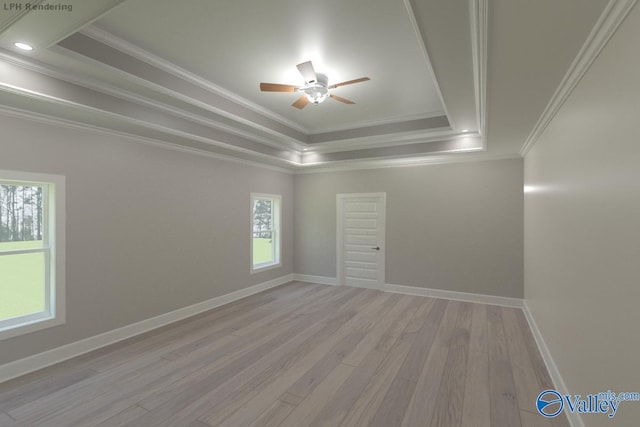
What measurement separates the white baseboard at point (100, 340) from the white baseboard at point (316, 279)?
1726mm

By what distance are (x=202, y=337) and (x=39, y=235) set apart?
2.04 meters

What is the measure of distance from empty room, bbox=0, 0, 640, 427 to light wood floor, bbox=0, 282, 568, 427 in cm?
2

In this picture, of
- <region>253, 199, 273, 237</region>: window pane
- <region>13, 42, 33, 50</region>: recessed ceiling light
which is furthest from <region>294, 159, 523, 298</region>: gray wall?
<region>13, 42, 33, 50</region>: recessed ceiling light

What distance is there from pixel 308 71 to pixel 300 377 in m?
2.83

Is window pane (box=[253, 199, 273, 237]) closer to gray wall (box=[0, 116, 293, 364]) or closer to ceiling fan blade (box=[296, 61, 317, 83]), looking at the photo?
gray wall (box=[0, 116, 293, 364])

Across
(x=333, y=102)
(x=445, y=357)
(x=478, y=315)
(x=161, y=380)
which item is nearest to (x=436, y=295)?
(x=478, y=315)

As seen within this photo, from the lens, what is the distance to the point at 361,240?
6180 millimetres

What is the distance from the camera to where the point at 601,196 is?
1698 mm

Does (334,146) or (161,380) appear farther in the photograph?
(334,146)

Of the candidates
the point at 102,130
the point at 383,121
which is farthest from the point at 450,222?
the point at 102,130

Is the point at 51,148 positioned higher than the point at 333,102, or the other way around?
the point at 333,102

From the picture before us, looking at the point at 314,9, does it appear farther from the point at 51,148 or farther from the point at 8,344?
the point at 8,344

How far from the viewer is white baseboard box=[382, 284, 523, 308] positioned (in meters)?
4.85

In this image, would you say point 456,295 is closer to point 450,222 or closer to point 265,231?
point 450,222
